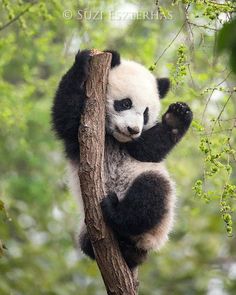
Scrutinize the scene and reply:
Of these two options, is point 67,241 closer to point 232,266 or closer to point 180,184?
point 180,184

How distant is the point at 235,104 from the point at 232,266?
3.40 m

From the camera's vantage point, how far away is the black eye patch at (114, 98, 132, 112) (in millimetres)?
5523

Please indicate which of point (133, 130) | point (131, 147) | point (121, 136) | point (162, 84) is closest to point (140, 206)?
point (133, 130)

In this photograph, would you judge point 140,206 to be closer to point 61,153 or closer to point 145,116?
point 145,116

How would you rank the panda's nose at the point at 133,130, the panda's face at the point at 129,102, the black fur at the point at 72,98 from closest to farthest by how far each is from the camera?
the black fur at the point at 72,98 → the panda's nose at the point at 133,130 → the panda's face at the point at 129,102

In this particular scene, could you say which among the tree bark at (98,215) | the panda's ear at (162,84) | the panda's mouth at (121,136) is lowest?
the tree bark at (98,215)

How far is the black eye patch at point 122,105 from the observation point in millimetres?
5523

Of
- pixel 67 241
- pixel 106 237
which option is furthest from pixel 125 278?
pixel 67 241

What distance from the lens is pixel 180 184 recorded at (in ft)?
35.7

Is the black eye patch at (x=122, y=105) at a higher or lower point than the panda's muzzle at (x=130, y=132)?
higher

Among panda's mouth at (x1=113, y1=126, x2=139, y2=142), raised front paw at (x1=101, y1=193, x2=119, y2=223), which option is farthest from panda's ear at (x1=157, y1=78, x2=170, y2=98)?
raised front paw at (x1=101, y1=193, x2=119, y2=223)

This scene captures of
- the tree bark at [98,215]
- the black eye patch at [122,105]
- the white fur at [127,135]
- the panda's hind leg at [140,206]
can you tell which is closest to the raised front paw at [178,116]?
the white fur at [127,135]

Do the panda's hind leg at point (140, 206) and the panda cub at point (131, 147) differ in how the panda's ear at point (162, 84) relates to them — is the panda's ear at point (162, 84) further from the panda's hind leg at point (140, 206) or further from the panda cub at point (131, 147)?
the panda's hind leg at point (140, 206)

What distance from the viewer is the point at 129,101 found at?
5582mm
